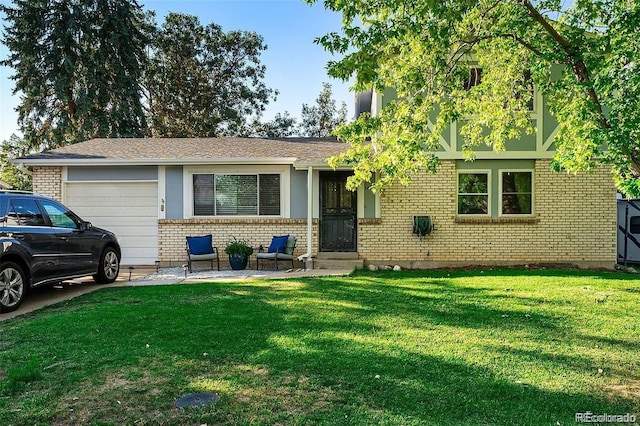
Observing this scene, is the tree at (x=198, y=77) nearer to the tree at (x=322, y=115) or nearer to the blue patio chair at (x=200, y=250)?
the tree at (x=322, y=115)

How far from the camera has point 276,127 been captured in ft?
96.1

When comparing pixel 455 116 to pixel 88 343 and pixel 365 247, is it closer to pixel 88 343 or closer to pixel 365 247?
pixel 365 247

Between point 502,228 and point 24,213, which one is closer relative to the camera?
point 24,213

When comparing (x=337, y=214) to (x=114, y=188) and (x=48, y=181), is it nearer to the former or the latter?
(x=114, y=188)

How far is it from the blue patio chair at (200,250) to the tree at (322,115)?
22.0m

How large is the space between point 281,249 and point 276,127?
19673mm

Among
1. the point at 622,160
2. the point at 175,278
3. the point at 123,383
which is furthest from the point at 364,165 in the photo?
the point at 123,383

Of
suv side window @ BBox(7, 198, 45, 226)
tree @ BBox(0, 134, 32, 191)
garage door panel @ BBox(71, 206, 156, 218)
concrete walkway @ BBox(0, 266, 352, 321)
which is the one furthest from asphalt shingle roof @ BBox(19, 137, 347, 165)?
tree @ BBox(0, 134, 32, 191)

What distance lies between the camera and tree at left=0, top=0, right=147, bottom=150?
20516mm

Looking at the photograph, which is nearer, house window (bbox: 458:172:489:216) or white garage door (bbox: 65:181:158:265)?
house window (bbox: 458:172:489:216)

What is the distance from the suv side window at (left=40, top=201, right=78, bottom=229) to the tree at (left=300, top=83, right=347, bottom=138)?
2496cm

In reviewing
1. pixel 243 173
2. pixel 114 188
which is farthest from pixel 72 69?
pixel 243 173

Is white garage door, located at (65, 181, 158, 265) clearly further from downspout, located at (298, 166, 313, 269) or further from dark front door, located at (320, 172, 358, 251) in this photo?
dark front door, located at (320, 172, 358, 251)

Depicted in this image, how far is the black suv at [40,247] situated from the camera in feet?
21.3
